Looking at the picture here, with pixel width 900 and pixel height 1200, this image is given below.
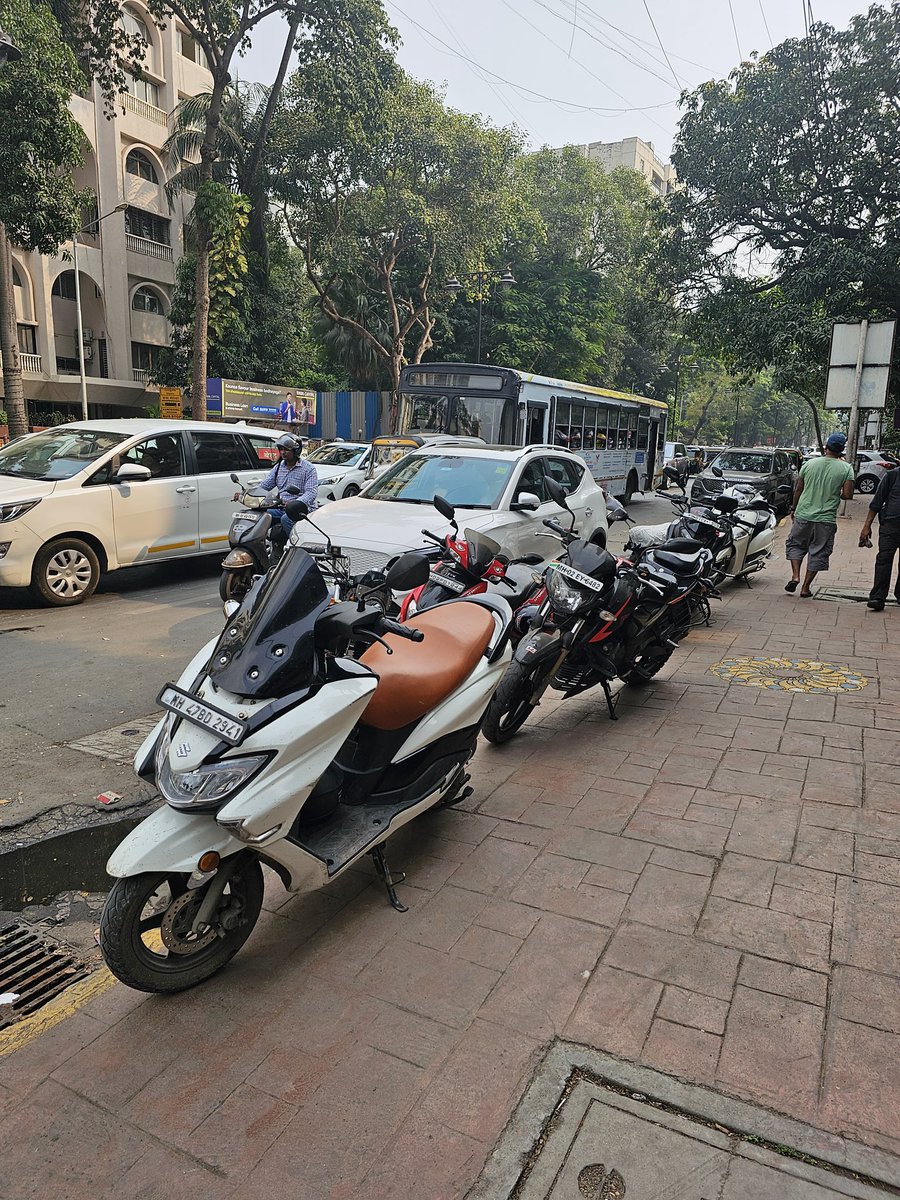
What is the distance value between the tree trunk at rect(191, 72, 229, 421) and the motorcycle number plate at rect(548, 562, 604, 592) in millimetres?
16877

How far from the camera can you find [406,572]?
124 inches

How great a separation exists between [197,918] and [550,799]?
1.97 m

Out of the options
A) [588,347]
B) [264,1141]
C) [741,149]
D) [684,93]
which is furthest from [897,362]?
[264,1141]

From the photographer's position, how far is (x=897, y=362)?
1984 centimetres

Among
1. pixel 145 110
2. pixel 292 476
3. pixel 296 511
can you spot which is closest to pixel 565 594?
pixel 296 511

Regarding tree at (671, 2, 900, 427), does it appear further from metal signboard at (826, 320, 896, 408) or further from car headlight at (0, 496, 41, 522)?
car headlight at (0, 496, 41, 522)

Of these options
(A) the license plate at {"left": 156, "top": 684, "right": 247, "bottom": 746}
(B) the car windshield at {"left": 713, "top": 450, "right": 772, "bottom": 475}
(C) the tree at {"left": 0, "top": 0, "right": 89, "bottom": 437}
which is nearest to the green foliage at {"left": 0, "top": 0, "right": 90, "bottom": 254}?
(C) the tree at {"left": 0, "top": 0, "right": 89, "bottom": 437}

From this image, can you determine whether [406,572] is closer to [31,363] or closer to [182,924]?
[182,924]

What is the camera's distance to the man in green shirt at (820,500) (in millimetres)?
8805

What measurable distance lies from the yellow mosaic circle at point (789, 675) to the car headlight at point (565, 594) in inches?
77.1

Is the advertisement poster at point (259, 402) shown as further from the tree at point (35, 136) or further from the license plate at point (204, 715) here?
the license plate at point (204, 715)

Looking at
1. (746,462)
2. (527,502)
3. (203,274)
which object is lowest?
(746,462)

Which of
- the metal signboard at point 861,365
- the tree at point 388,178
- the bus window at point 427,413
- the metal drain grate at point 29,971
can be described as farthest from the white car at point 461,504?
the tree at point 388,178

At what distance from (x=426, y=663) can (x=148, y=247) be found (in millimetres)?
33777
